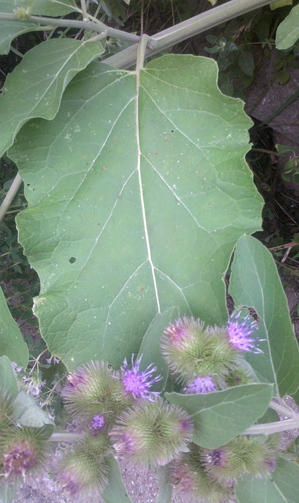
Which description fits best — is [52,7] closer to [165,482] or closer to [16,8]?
[16,8]

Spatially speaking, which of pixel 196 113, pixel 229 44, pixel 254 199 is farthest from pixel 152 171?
pixel 229 44

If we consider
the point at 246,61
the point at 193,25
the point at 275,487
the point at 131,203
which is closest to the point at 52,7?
the point at 193,25

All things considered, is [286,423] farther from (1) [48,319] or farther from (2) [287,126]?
(2) [287,126]

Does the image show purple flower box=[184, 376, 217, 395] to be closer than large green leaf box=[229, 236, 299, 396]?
Yes

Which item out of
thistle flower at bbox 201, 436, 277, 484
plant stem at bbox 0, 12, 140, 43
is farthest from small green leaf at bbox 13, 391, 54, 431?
plant stem at bbox 0, 12, 140, 43

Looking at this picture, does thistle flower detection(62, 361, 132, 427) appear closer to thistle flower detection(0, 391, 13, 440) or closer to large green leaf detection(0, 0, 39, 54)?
thistle flower detection(0, 391, 13, 440)

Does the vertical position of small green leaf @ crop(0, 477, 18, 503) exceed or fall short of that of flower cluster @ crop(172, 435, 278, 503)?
it exceeds it
